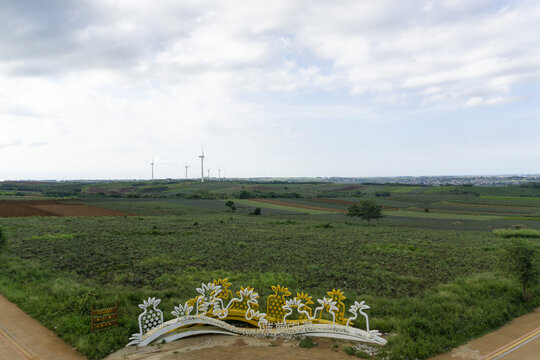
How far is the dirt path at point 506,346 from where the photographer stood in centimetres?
1284

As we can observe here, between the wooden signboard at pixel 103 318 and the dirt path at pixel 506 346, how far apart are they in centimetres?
1361

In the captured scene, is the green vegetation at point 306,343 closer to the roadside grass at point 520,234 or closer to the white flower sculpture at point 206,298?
the white flower sculpture at point 206,298

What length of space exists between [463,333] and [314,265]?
14145 millimetres

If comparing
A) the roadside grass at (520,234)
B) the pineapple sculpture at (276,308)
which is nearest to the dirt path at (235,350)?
the pineapple sculpture at (276,308)

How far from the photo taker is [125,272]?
1006 inches

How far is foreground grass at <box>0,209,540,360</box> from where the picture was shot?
1528 cm

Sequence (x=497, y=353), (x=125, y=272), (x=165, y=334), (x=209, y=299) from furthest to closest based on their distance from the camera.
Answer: (x=125, y=272), (x=209, y=299), (x=165, y=334), (x=497, y=353)

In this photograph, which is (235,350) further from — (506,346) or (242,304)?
(506,346)

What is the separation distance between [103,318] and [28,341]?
285 centimetres

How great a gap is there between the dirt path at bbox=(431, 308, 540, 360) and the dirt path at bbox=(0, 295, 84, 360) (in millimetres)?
14643

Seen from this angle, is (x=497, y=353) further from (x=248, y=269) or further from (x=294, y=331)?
(x=248, y=269)

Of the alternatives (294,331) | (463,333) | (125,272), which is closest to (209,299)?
(294,331)

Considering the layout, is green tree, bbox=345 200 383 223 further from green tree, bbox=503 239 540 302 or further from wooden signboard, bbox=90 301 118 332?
wooden signboard, bbox=90 301 118 332

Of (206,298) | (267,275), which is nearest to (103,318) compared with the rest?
(206,298)
